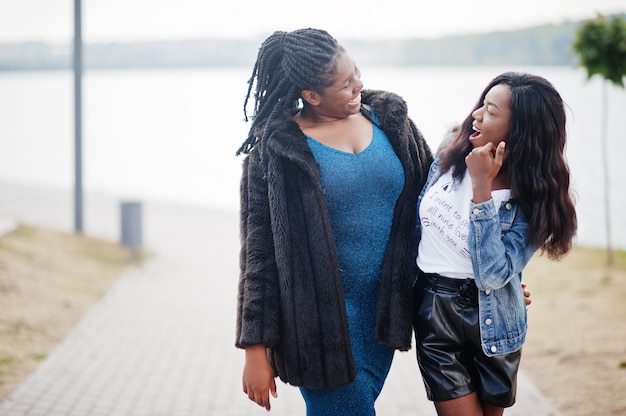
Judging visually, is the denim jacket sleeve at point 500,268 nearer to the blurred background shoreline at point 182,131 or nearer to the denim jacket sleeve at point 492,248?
the denim jacket sleeve at point 492,248

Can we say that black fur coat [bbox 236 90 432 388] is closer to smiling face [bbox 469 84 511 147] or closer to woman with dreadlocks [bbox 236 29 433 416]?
woman with dreadlocks [bbox 236 29 433 416]

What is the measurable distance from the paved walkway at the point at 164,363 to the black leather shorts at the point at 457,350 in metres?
2.35

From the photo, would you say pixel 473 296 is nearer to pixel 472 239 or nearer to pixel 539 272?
pixel 472 239

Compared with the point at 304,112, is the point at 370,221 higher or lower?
lower

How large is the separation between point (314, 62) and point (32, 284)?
580cm

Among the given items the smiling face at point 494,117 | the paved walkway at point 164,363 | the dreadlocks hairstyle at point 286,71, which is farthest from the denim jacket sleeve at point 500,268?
the paved walkway at point 164,363

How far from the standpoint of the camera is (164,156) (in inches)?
1324

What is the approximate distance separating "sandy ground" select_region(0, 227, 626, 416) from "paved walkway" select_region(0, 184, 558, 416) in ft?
0.56

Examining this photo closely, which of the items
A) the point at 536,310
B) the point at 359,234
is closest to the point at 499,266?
the point at 359,234

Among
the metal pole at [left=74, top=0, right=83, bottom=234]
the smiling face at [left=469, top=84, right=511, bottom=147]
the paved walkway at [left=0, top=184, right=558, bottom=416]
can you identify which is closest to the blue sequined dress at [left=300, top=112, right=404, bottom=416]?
the smiling face at [left=469, top=84, right=511, bottom=147]

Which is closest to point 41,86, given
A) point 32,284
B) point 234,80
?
point 234,80

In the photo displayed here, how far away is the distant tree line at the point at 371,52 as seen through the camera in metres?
35.2

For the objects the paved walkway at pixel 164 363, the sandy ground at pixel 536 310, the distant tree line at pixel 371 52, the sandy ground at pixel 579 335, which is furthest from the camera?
the distant tree line at pixel 371 52

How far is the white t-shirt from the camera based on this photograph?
8.17 ft
